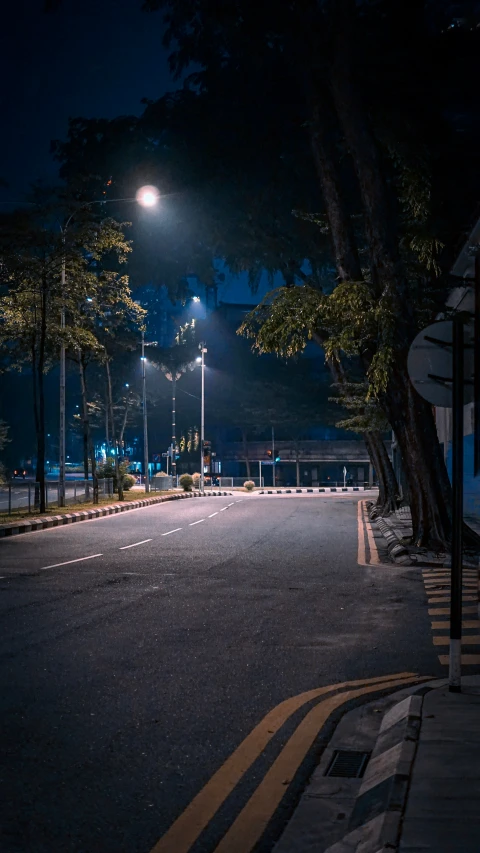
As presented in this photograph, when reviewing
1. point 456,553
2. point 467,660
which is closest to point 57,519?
point 467,660

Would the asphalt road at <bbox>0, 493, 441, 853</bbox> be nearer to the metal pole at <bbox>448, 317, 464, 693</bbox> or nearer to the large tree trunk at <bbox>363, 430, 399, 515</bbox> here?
the metal pole at <bbox>448, 317, 464, 693</bbox>

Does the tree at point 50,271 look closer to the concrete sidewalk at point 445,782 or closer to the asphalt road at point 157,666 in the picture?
the asphalt road at point 157,666

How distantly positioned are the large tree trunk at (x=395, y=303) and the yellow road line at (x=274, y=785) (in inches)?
462

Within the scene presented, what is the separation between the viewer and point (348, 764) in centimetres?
527

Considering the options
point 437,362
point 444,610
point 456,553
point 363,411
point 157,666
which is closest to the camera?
point 456,553

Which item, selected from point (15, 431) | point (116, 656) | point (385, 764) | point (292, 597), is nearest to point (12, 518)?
point (292, 597)

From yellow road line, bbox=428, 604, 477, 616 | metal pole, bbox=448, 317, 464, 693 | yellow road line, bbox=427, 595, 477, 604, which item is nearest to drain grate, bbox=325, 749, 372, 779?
metal pole, bbox=448, 317, 464, 693

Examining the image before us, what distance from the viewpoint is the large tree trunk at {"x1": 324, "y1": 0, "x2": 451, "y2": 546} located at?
18078mm

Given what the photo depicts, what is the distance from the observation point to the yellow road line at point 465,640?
887 cm

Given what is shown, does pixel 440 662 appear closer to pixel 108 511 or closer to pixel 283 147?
pixel 283 147

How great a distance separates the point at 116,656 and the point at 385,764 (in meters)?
3.80

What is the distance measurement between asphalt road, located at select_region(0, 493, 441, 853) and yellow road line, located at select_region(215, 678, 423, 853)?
64mm

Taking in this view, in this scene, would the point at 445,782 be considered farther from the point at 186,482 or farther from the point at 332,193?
the point at 186,482

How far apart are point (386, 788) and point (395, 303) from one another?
14.4 m
